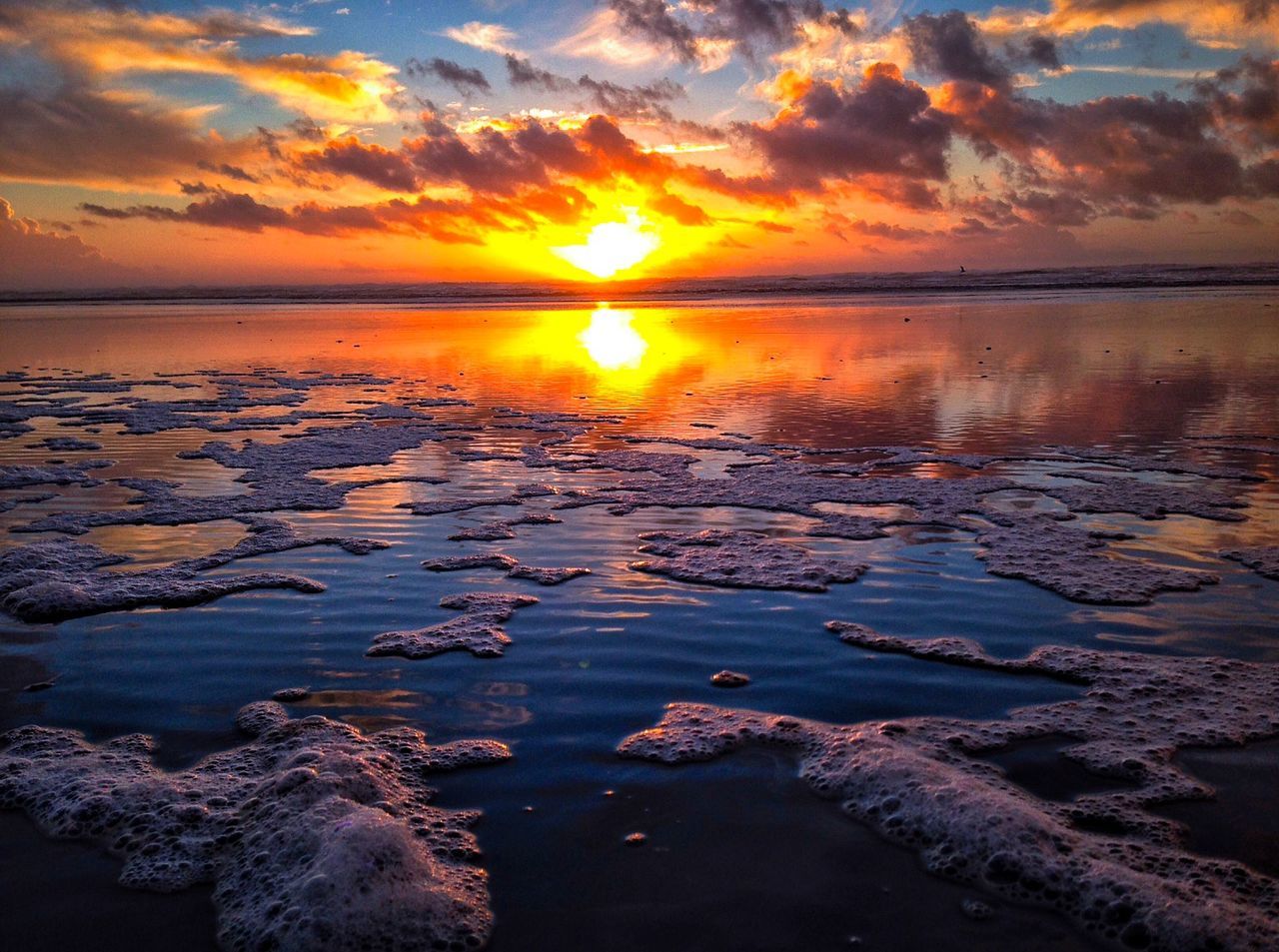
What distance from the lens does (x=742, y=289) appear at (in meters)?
84.3

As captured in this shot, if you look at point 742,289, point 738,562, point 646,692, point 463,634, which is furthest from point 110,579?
point 742,289

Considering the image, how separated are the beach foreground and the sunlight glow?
1129cm

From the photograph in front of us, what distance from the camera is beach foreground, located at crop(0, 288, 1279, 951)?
124 inches

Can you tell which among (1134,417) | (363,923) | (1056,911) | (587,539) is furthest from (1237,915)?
(1134,417)

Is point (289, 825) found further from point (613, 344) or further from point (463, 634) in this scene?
point (613, 344)

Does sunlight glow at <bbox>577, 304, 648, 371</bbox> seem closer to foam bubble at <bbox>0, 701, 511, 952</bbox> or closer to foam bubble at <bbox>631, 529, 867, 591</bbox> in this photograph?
foam bubble at <bbox>631, 529, 867, 591</bbox>

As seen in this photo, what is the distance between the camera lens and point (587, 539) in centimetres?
776

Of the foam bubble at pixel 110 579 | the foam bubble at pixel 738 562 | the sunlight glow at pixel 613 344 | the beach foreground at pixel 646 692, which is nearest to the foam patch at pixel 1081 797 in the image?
the beach foreground at pixel 646 692

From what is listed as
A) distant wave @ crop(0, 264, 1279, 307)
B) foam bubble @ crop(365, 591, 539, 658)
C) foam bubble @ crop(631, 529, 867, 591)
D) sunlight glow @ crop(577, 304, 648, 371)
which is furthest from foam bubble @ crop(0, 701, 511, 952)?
distant wave @ crop(0, 264, 1279, 307)

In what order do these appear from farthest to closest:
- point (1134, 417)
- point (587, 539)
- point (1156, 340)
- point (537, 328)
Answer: point (537, 328), point (1156, 340), point (1134, 417), point (587, 539)

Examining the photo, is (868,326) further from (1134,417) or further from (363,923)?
(363,923)

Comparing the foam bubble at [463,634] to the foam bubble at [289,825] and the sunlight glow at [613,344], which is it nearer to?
the foam bubble at [289,825]

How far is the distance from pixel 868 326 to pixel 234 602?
30.9 metres

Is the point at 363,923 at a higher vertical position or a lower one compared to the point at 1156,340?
lower
